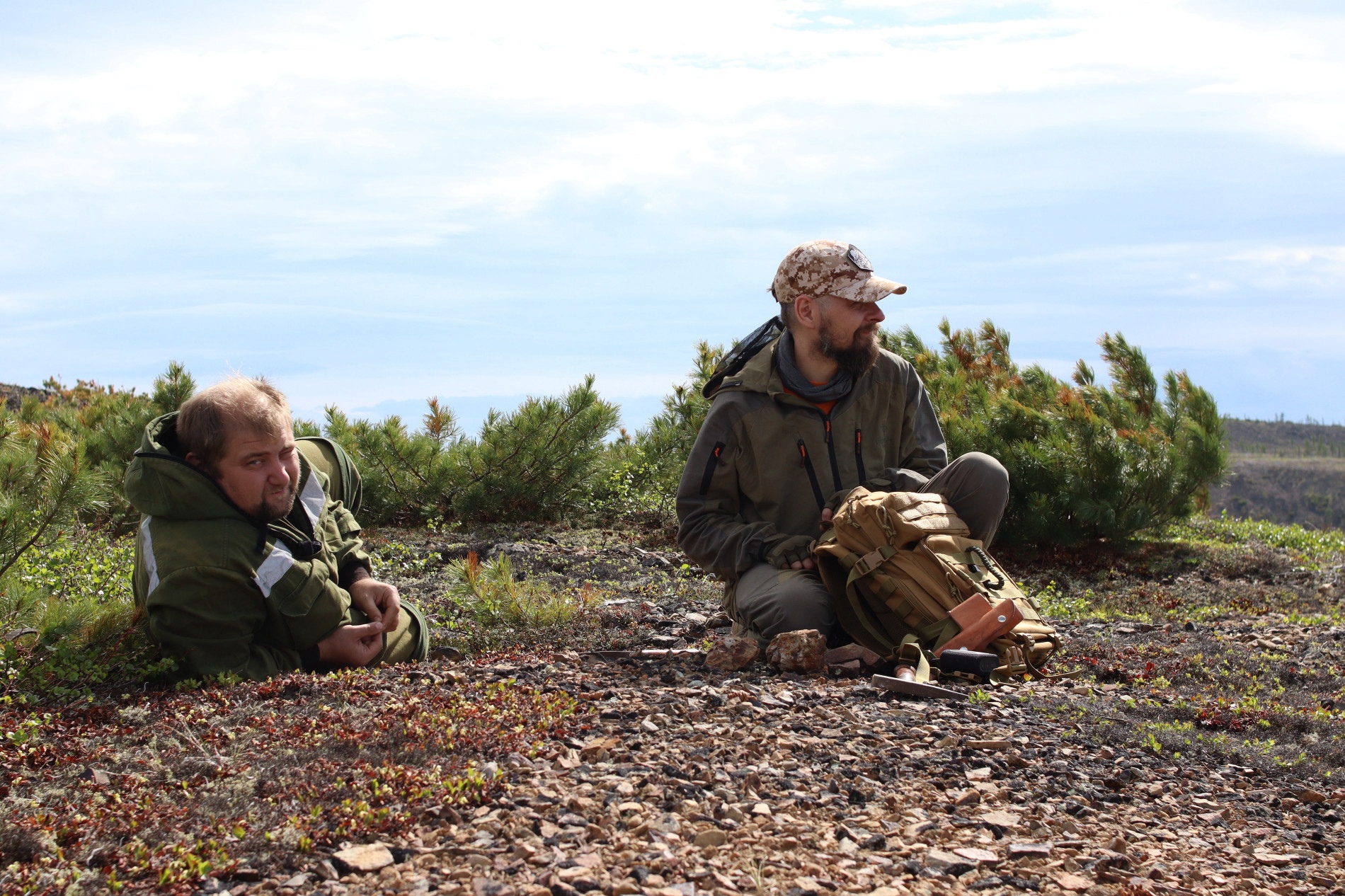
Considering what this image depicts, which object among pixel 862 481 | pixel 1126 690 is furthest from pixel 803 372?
pixel 1126 690

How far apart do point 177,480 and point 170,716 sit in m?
0.95

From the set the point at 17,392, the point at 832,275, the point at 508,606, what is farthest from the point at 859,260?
the point at 17,392

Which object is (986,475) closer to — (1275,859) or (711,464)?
(711,464)

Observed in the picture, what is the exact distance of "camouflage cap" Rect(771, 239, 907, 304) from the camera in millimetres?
5254

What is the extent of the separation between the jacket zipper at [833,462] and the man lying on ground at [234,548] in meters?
2.28

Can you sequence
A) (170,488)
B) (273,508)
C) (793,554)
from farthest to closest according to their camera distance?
1. (793,554)
2. (273,508)
3. (170,488)

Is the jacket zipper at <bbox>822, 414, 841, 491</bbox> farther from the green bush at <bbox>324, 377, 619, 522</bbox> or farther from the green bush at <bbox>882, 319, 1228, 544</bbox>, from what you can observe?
the green bush at <bbox>324, 377, 619, 522</bbox>

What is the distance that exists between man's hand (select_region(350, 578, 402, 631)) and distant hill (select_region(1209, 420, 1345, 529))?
49.2 meters

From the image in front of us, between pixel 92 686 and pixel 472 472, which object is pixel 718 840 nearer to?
pixel 92 686

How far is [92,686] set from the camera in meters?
4.47

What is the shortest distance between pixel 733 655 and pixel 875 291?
1884mm

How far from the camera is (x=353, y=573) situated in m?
4.92

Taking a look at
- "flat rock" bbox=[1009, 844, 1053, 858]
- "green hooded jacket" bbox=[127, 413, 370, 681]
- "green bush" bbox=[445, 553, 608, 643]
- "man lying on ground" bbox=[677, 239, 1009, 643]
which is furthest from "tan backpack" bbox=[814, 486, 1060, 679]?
"green hooded jacket" bbox=[127, 413, 370, 681]

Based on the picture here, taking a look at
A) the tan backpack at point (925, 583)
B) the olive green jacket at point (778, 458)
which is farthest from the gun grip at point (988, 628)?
the olive green jacket at point (778, 458)
